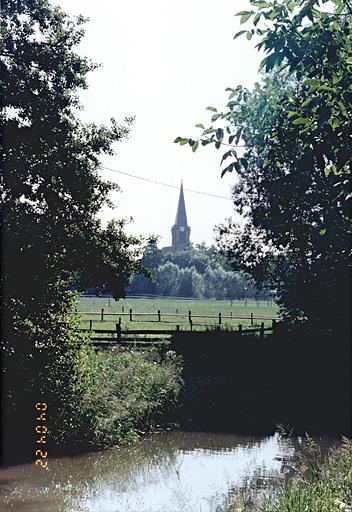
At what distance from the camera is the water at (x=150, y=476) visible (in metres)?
10.1

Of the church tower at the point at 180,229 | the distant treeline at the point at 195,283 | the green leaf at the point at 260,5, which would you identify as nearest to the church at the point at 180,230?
the church tower at the point at 180,229

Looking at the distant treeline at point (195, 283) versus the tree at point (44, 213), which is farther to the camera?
the distant treeline at point (195, 283)

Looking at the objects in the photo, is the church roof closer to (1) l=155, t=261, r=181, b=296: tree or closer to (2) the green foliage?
(1) l=155, t=261, r=181, b=296: tree

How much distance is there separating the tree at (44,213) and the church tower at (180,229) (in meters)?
153

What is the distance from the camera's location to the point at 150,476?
1214cm

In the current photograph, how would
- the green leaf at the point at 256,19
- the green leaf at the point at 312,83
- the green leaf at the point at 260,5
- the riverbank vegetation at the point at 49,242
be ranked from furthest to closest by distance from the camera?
the riverbank vegetation at the point at 49,242 < the green leaf at the point at 256,19 < the green leaf at the point at 260,5 < the green leaf at the point at 312,83

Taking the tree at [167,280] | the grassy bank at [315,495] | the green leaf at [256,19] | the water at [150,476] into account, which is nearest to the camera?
the green leaf at [256,19]

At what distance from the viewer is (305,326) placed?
2662 cm

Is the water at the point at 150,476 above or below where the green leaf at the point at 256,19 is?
below

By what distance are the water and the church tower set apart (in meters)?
154

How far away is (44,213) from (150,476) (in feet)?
18.7
